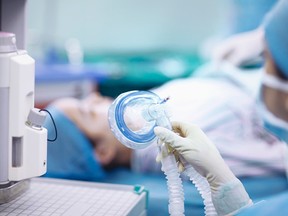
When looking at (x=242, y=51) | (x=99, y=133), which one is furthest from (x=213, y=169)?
(x=242, y=51)

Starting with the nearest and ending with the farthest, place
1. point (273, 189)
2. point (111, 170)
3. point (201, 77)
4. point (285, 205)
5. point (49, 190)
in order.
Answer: point (285, 205)
point (49, 190)
point (273, 189)
point (111, 170)
point (201, 77)

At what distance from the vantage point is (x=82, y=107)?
6.31ft

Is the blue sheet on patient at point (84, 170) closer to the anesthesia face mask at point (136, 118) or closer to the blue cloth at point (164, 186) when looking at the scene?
the blue cloth at point (164, 186)

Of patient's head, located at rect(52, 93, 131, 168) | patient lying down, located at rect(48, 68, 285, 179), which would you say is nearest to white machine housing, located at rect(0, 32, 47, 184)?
patient lying down, located at rect(48, 68, 285, 179)

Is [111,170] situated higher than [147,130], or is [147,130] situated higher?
[147,130]

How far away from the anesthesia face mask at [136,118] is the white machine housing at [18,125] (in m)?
0.14

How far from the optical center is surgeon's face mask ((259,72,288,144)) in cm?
176

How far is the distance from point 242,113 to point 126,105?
0.99m

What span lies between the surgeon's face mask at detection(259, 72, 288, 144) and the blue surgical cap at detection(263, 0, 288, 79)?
3.9 inches

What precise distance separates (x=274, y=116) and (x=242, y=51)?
513 millimetres

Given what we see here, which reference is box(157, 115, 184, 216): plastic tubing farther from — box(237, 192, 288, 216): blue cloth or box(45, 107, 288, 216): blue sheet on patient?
box(45, 107, 288, 216): blue sheet on patient

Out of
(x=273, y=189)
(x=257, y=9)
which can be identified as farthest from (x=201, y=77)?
(x=257, y=9)

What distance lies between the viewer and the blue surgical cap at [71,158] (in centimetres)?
170

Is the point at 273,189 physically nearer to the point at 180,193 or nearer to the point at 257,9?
the point at 180,193
